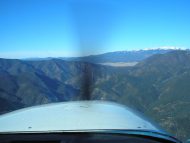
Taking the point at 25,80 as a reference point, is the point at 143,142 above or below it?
above

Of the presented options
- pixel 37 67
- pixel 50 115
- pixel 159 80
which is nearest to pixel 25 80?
pixel 37 67

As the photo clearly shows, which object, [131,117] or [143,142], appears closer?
[143,142]

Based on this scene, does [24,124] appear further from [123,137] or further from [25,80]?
[25,80]

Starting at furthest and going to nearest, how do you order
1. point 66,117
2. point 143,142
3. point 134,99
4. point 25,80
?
point 134,99 → point 25,80 → point 66,117 → point 143,142

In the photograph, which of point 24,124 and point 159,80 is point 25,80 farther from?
point 24,124

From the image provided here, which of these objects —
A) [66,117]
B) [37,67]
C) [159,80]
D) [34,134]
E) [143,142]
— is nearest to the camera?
[143,142]

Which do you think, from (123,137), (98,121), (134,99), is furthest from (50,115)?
(134,99)
